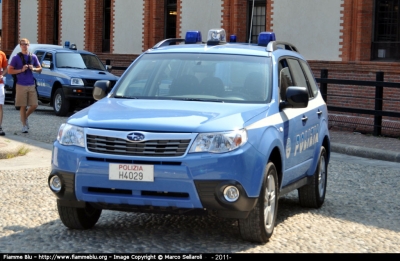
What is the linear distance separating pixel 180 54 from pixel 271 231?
2.11m

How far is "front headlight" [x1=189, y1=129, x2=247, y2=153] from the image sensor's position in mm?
6602

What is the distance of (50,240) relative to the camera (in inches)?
279

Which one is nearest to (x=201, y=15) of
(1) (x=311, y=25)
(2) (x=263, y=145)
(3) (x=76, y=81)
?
(1) (x=311, y=25)

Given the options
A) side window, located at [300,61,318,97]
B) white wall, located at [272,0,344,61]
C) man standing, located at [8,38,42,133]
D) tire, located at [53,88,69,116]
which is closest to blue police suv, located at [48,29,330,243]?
side window, located at [300,61,318,97]

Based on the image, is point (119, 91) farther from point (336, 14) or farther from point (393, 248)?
point (336, 14)

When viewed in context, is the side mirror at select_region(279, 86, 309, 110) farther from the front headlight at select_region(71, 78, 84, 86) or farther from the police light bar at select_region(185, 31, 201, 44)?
the front headlight at select_region(71, 78, 84, 86)

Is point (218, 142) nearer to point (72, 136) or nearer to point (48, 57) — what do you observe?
point (72, 136)

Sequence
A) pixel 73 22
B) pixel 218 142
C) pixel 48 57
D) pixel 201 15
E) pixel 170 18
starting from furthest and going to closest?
pixel 73 22 → pixel 170 18 → pixel 201 15 → pixel 48 57 → pixel 218 142

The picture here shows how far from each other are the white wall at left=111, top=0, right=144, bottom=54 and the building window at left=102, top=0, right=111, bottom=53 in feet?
5.73

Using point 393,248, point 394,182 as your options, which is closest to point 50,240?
point 393,248

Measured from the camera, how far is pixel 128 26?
1230 inches

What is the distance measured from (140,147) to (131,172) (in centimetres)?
21

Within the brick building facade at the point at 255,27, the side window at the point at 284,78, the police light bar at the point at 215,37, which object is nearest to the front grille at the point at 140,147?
the side window at the point at 284,78

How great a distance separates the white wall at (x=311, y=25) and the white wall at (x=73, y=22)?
12.4 metres
